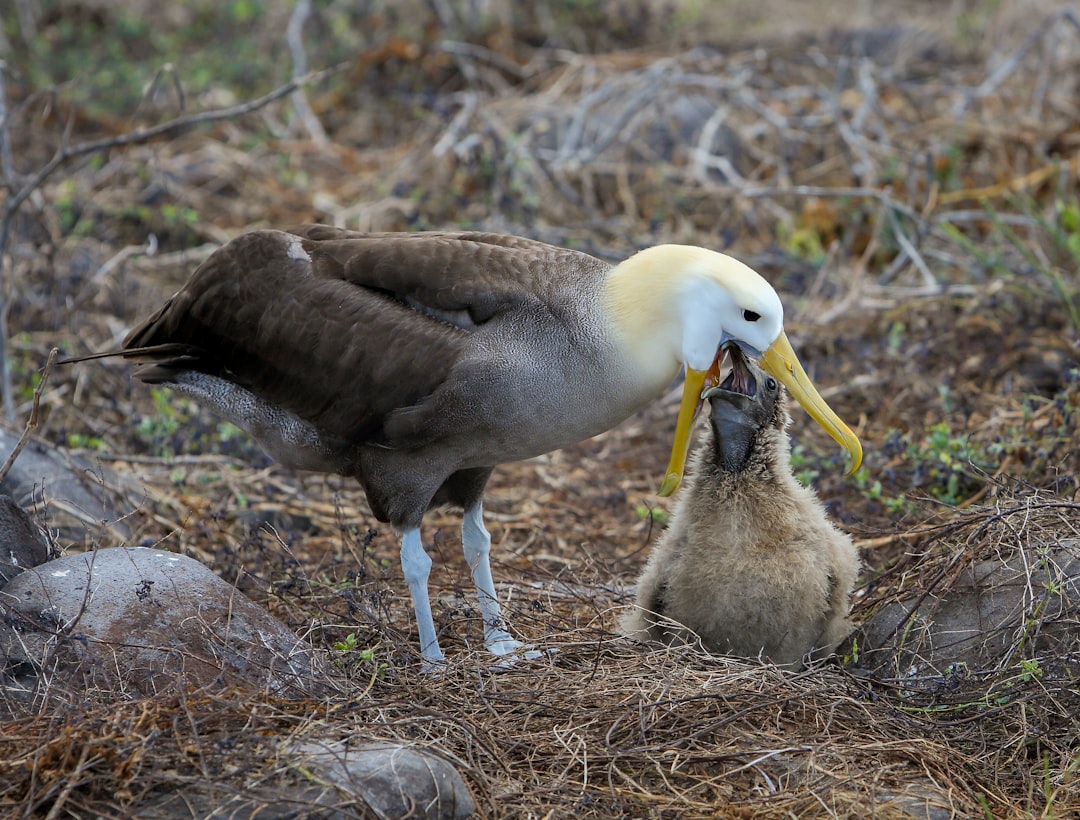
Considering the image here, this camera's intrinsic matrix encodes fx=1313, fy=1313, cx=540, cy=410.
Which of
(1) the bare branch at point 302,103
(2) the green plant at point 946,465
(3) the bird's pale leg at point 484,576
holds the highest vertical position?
(1) the bare branch at point 302,103

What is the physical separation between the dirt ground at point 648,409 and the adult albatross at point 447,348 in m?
0.45

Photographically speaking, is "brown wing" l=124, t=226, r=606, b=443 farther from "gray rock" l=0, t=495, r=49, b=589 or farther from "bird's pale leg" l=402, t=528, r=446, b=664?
"gray rock" l=0, t=495, r=49, b=589

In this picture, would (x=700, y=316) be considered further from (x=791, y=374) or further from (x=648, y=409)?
(x=648, y=409)

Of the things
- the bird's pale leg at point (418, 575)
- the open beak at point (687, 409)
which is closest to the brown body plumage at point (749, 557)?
the open beak at point (687, 409)

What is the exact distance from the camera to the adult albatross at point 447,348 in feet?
14.0

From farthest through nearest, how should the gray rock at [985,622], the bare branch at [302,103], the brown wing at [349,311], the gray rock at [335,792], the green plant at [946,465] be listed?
1. the bare branch at [302,103]
2. the green plant at [946,465]
3. the brown wing at [349,311]
4. the gray rock at [985,622]
5. the gray rock at [335,792]

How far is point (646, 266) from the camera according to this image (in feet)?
14.2

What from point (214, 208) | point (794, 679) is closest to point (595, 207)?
point (214, 208)

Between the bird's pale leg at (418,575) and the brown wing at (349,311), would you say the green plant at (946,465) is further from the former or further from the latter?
the bird's pale leg at (418,575)

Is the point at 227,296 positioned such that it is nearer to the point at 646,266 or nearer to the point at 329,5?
the point at 646,266

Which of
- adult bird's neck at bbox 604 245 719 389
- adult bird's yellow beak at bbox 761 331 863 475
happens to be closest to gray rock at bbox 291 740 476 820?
adult bird's neck at bbox 604 245 719 389

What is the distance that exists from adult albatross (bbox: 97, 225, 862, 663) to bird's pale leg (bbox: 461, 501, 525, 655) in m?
0.01

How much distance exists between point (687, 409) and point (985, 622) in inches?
46.6

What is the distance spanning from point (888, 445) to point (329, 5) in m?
8.77
